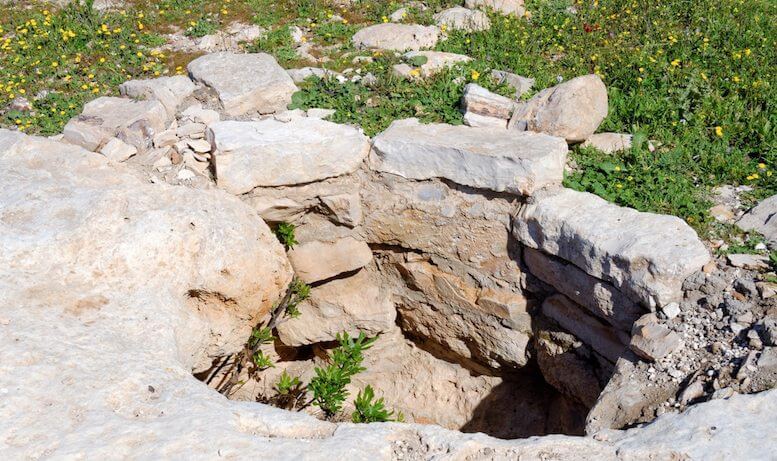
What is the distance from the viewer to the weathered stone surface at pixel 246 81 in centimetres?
589

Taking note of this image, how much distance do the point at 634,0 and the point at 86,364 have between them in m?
6.64

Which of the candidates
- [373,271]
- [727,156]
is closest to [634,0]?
[727,156]

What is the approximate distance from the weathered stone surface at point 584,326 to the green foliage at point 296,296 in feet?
6.19

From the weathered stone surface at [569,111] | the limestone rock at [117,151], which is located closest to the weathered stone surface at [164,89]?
the limestone rock at [117,151]

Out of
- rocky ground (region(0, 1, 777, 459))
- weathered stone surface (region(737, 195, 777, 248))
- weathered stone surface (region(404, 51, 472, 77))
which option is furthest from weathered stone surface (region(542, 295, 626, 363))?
weathered stone surface (region(404, 51, 472, 77))

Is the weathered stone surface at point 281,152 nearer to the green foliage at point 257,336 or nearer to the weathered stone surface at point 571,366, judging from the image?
the green foliage at point 257,336

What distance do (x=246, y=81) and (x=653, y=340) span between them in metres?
3.92

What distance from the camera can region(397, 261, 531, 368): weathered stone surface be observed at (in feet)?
18.4

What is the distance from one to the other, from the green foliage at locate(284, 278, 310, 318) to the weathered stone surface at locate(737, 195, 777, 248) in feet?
10.5

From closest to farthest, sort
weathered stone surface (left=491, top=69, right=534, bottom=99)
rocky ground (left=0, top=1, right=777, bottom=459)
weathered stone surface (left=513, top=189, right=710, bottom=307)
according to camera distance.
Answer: rocky ground (left=0, top=1, right=777, bottom=459), weathered stone surface (left=513, top=189, right=710, bottom=307), weathered stone surface (left=491, top=69, right=534, bottom=99)

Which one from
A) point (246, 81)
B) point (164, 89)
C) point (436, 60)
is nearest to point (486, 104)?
point (436, 60)

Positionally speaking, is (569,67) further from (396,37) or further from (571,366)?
(571,366)

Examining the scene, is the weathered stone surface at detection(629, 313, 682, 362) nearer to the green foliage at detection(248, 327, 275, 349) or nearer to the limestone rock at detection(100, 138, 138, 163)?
the green foliage at detection(248, 327, 275, 349)

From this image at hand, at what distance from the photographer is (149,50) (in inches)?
269
